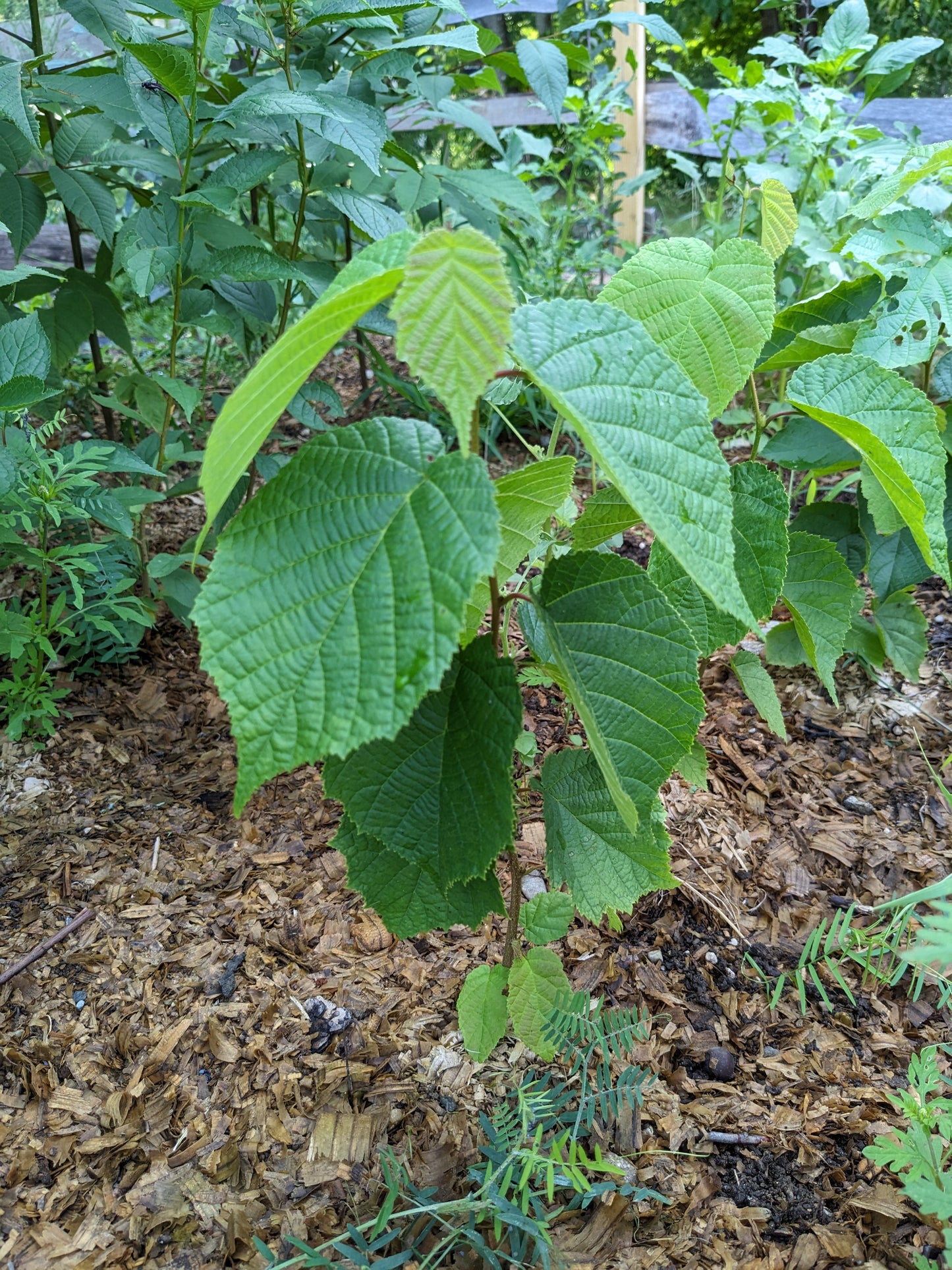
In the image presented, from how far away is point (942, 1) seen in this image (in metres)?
6.77

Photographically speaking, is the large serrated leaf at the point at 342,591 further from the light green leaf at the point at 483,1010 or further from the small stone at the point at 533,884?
the small stone at the point at 533,884

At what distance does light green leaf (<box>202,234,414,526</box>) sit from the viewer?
2.05ft

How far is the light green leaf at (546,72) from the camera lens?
2.01 metres

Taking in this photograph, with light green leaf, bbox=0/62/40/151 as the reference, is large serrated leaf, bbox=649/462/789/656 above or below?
below

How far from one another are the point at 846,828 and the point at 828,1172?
696 millimetres

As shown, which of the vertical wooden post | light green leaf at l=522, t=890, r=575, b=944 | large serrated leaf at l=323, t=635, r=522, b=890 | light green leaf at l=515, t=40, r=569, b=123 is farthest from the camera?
the vertical wooden post

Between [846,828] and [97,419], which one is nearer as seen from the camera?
[846,828]

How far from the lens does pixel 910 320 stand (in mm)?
1433

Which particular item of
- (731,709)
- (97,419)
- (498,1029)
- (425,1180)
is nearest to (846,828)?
(731,709)

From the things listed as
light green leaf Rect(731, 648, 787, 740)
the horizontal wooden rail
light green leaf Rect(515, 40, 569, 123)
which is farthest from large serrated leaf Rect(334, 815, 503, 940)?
the horizontal wooden rail

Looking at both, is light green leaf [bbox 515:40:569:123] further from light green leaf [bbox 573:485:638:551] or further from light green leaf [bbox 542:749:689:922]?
light green leaf [bbox 542:749:689:922]

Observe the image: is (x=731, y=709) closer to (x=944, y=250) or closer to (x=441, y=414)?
(x=944, y=250)

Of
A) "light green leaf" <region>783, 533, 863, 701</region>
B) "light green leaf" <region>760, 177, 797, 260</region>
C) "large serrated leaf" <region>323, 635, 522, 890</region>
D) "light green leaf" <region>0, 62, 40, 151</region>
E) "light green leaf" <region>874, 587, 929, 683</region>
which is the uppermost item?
"light green leaf" <region>0, 62, 40, 151</region>

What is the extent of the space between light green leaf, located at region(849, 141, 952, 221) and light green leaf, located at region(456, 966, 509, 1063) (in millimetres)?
1355
